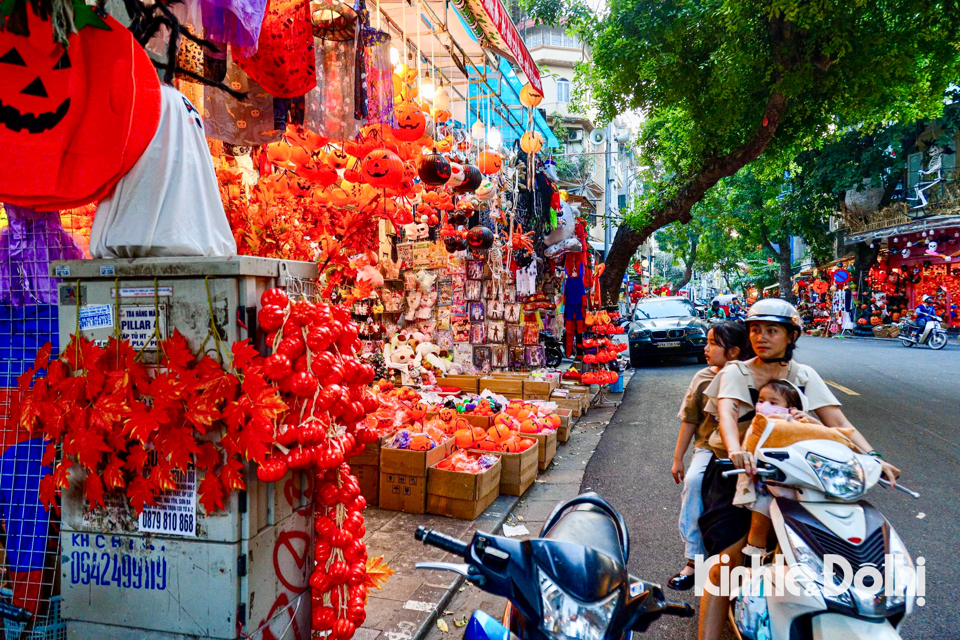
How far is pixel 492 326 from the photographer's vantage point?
9742 mm

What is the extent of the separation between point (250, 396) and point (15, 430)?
4.70 ft

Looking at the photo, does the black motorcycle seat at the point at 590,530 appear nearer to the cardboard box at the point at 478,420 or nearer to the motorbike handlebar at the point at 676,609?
the motorbike handlebar at the point at 676,609

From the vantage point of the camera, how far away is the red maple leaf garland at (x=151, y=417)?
2162 mm

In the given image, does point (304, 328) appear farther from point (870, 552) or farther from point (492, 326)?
point (492, 326)

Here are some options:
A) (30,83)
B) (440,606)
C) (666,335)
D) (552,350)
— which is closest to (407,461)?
(440,606)

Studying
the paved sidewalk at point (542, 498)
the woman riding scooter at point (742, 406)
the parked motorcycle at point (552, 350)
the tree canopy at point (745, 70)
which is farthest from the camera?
the parked motorcycle at point (552, 350)

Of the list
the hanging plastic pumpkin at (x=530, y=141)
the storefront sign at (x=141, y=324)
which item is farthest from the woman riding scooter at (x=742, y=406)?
the hanging plastic pumpkin at (x=530, y=141)

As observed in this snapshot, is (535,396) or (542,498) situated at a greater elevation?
(535,396)

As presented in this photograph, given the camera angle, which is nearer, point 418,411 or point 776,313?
point 776,313

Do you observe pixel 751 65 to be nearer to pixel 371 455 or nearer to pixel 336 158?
pixel 336 158

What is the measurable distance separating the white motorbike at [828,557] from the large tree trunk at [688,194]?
8.22 m

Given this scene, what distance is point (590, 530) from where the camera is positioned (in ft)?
6.82

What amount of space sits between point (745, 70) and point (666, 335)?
807 cm

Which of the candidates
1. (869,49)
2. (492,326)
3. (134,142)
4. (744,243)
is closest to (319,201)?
(134,142)
